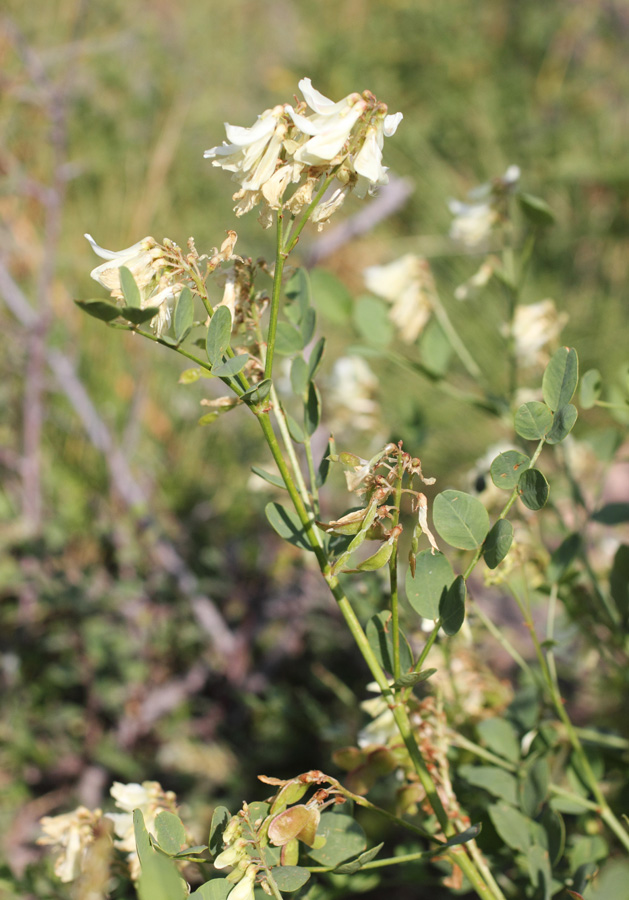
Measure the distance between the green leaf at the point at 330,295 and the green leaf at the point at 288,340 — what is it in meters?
0.19

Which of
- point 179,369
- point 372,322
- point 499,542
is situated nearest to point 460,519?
point 499,542

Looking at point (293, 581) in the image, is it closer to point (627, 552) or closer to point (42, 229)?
point (627, 552)

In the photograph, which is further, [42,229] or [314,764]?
[42,229]

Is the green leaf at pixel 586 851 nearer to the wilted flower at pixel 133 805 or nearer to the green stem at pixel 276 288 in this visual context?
the wilted flower at pixel 133 805

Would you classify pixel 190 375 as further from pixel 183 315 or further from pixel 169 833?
pixel 169 833

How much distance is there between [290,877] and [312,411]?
0.81 feet

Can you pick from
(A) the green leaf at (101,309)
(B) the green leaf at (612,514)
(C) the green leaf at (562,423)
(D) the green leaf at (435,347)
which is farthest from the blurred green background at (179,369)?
(A) the green leaf at (101,309)

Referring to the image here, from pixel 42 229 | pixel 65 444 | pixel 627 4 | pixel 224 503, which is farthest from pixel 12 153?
pixel 627 4

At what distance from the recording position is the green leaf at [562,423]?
0.36 meters

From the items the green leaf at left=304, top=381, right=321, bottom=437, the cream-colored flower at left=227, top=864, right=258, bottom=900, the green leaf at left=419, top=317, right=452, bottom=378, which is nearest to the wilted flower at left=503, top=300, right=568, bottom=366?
the green leaf at left=419, top=317, right=452, bottom=378

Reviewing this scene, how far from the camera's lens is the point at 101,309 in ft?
1.01

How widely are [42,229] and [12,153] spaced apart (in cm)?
17

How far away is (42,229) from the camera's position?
161cm

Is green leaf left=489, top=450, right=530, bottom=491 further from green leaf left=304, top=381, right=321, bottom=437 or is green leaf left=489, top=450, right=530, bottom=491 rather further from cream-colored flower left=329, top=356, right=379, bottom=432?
cream-colored flower left=329, top=356, right=379, bottom=432
